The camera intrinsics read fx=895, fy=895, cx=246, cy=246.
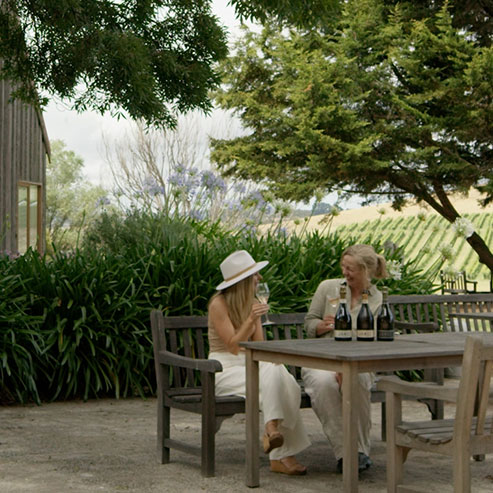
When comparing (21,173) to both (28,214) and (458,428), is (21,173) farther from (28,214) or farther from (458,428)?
(458,428)

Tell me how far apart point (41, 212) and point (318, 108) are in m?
7.86

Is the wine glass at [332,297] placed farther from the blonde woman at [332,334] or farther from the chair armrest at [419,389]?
the chair armrest at [419,389]

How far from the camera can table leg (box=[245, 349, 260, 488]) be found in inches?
198

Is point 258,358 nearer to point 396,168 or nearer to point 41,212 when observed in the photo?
point 41,212

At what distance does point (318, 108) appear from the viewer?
24.1 meters

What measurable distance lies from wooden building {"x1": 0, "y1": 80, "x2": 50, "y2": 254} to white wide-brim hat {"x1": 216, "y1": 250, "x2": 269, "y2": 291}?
47.3 ft

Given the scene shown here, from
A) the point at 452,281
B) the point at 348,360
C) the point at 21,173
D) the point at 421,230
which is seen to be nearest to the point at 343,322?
the point at 348,360

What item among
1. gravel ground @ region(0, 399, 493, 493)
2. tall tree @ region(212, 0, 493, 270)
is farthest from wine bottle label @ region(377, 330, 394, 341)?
tall tree @ region(212, 0, 493, 270)

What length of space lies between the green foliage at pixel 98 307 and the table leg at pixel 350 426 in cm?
414

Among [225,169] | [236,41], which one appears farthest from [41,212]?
[236,41]

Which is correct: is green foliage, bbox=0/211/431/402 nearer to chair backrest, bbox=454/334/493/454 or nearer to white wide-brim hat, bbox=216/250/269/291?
white wide-brim hat, bbox=216/250/269/291

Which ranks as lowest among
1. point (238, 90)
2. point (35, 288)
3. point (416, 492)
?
point (416, 492)

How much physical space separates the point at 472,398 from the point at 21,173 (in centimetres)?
1926

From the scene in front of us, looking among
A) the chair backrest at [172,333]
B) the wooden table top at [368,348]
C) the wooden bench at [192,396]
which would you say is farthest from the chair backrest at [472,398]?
the chair backrest at [172,333]
